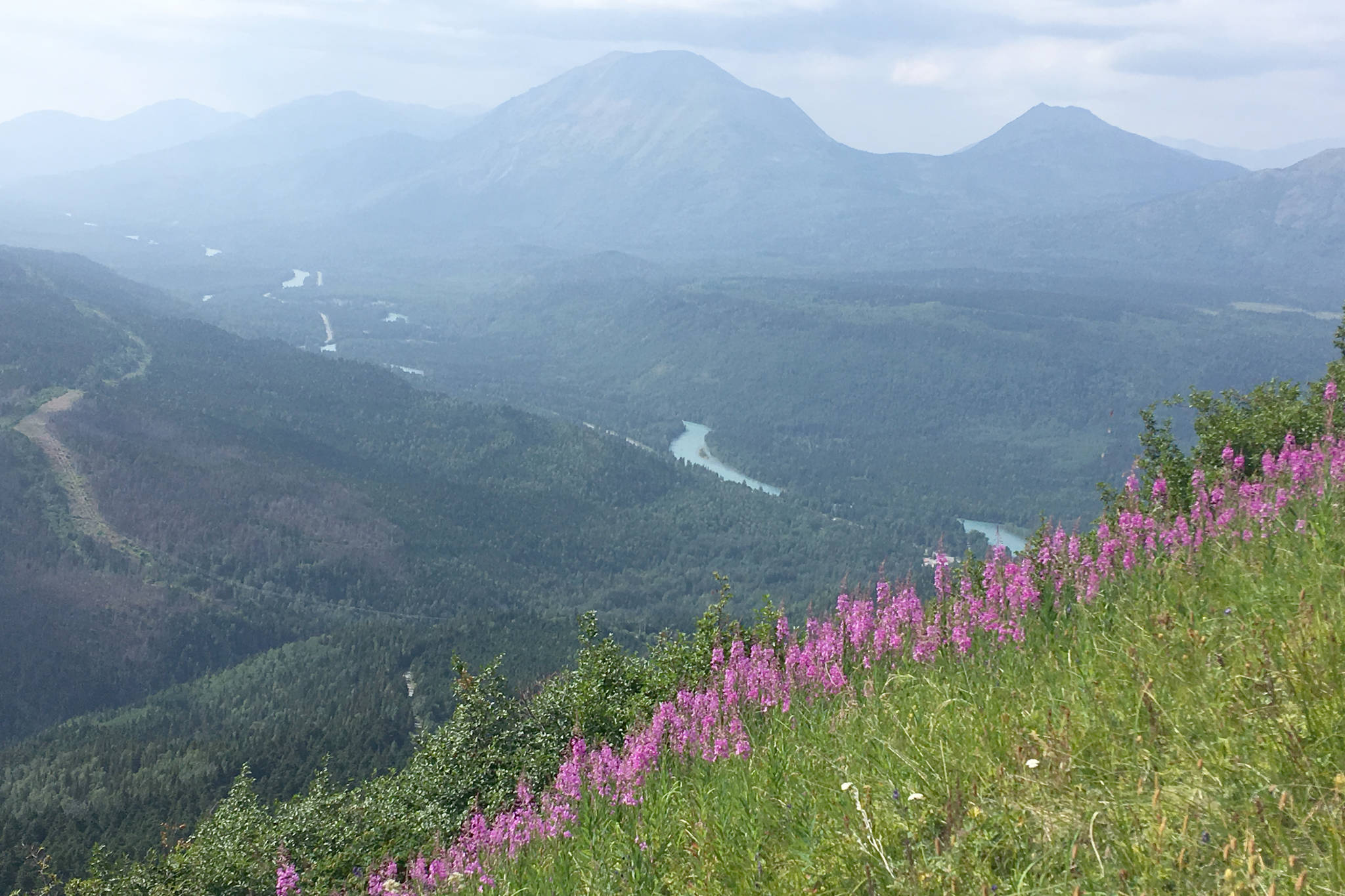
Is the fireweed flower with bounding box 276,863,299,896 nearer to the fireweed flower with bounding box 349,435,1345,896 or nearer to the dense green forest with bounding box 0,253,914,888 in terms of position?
the fireweed flower with bounding box 349,435,1345,896

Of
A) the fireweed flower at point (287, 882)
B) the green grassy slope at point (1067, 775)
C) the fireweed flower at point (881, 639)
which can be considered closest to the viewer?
the green grassy slope at point (1067, 775)

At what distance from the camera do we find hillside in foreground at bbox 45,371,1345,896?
4.61 metres

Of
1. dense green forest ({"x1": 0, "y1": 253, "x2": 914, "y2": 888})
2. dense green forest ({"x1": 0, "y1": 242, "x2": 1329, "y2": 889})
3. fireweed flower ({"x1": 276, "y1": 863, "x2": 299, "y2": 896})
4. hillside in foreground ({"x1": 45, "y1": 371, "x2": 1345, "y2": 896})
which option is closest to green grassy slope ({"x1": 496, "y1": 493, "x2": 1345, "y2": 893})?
Answer: hillside in foreground ({"x1": 45, "y1": 371, "x2": 1345, "y2": 896})

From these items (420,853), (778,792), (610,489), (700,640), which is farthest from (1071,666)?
(610,489)

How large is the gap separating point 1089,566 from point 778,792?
4425 mm

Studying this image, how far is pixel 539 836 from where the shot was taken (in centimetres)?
786

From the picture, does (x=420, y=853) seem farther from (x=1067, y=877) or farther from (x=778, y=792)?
(x=1067, y=877)

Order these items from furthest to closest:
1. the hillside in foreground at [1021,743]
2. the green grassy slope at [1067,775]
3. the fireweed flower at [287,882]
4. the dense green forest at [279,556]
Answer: the dense green forest at [279,556], the fireweed flower at [287,882], the hillside in foreground at [1021,743], the green grassy slope at [1067,775]

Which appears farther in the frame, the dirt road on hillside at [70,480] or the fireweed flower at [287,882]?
the dirt road on hillside at [70,480]

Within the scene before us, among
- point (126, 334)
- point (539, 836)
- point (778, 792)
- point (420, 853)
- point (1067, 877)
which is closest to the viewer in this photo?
point (1067, 877)

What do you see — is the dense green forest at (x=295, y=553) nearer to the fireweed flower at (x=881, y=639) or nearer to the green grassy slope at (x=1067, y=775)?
the fireweed flower at (x=881, y=639)

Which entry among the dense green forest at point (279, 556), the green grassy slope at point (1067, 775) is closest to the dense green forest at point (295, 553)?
the dense green forest at point (279, 556)

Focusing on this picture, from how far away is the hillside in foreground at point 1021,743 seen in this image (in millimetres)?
4609

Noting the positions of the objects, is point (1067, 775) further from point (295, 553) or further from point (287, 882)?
point (295, 553)
